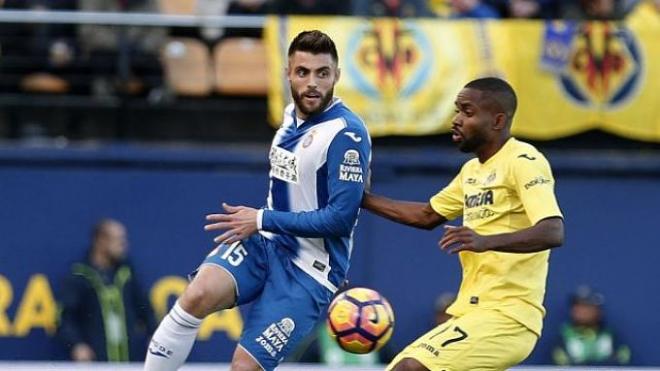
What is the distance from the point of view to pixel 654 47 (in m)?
13.6

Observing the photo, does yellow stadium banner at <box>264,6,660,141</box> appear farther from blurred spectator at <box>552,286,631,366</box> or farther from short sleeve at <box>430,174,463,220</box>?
short sleeve at <box>430,174,463,220</box>

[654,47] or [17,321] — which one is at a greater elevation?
[654,47]

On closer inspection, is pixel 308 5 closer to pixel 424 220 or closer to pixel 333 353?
pixel 333 353

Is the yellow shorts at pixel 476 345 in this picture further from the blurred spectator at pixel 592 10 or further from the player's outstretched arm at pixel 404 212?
the blurred spectator at pixel 592 10

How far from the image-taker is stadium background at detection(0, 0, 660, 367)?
13367 mm

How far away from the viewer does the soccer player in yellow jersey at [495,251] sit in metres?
7.27

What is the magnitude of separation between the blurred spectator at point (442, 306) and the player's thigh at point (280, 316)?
493 cm

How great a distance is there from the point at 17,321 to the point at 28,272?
45 cm

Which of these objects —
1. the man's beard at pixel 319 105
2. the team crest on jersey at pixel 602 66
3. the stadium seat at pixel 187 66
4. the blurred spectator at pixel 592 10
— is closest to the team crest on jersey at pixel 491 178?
the man's beard at pixel 319 105

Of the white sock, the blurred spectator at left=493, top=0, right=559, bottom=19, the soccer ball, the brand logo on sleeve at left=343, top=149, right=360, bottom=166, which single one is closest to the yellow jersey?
the soccer ball

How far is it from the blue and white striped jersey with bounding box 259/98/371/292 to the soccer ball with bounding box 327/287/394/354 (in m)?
0.15

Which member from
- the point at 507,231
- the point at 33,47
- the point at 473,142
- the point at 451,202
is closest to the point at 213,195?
the point at 33,47

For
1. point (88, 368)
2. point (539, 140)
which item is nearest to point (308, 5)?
point (539, 140)

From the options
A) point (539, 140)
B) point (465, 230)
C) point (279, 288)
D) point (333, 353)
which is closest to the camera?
point (465, 230)
